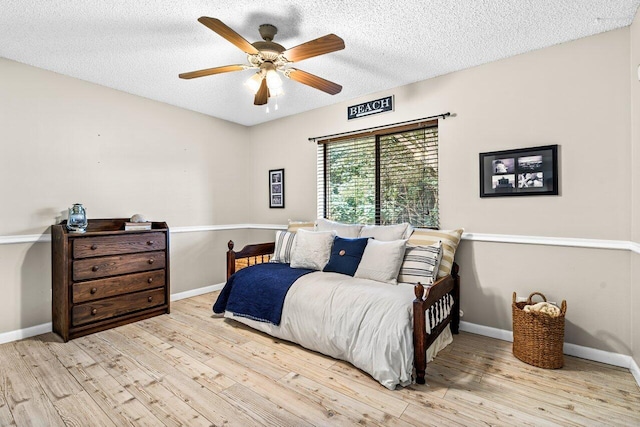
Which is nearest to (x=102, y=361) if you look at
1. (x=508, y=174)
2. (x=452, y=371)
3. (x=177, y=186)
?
(x=177, y=186)

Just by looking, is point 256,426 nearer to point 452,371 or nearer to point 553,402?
point 452,371

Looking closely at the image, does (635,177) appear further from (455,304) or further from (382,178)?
(382,178)

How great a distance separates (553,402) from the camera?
185 centimetres

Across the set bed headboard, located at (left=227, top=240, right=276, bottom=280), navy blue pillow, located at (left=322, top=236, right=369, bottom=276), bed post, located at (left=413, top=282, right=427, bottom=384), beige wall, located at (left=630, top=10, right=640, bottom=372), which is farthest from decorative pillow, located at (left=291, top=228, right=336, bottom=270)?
beige wall, located at (left=630, top=10, right=640, bottom=372)

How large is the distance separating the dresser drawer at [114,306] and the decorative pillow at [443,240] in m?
2.64

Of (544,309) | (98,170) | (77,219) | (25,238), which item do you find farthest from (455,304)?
(25,238)

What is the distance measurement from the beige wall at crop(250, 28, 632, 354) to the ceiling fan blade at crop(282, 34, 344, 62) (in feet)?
4.92

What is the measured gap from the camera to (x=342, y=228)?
3.39 m

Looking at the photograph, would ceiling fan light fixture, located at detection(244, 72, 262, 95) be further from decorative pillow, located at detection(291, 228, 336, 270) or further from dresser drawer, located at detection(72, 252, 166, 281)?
dresser drawer, located at detection(72, 252, 166, 281)

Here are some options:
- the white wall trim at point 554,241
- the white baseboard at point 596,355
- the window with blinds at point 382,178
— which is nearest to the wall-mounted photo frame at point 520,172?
the white wall trim at point 554,241

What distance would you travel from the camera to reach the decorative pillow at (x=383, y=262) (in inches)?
102

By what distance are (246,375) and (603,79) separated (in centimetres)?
330

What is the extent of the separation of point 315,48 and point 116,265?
8.65 ft

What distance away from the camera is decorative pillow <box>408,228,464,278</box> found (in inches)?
108
